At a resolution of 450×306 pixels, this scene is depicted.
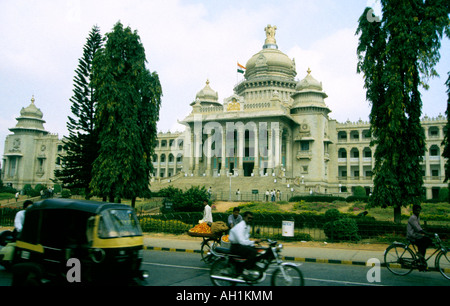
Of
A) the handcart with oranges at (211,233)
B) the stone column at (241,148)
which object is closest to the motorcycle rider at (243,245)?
the handcart with oranges at (211,233)

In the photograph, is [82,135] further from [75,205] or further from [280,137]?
[280,137]

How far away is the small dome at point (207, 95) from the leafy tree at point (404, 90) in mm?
40522

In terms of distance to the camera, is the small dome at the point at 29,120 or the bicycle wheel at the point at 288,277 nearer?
the bicycle wheel at the point at 288,277

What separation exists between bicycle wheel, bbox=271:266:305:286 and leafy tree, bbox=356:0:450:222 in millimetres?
11730

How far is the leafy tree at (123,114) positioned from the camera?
68.9 feet

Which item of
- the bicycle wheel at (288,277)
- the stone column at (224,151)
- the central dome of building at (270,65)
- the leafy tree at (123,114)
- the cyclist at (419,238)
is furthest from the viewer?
the central dome of building at (270,65)

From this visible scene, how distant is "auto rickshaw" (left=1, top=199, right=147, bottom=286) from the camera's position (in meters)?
6.70

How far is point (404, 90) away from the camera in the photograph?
17.1 m

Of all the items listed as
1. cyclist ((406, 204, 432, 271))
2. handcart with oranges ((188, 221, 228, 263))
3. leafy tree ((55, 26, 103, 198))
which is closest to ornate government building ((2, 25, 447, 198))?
leafy tree ((55, 26, 103, 198))

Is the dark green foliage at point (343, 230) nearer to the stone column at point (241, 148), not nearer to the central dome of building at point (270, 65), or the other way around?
the stone column at point (241, 148)

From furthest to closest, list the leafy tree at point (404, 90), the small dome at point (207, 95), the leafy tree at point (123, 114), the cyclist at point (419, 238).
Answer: the small dome at point (207, 95) → the leafy tree at point (123, 114) → the leafy tree at point (404, 90) → the cyclist at point (419, 238)

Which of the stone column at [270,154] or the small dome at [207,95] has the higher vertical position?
the small dome at [207,95]

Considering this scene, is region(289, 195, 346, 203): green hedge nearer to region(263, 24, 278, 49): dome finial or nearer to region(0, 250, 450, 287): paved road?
region(0, 250, 450, 287): paved road

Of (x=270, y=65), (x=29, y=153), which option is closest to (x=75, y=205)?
(x=270, y=65)
